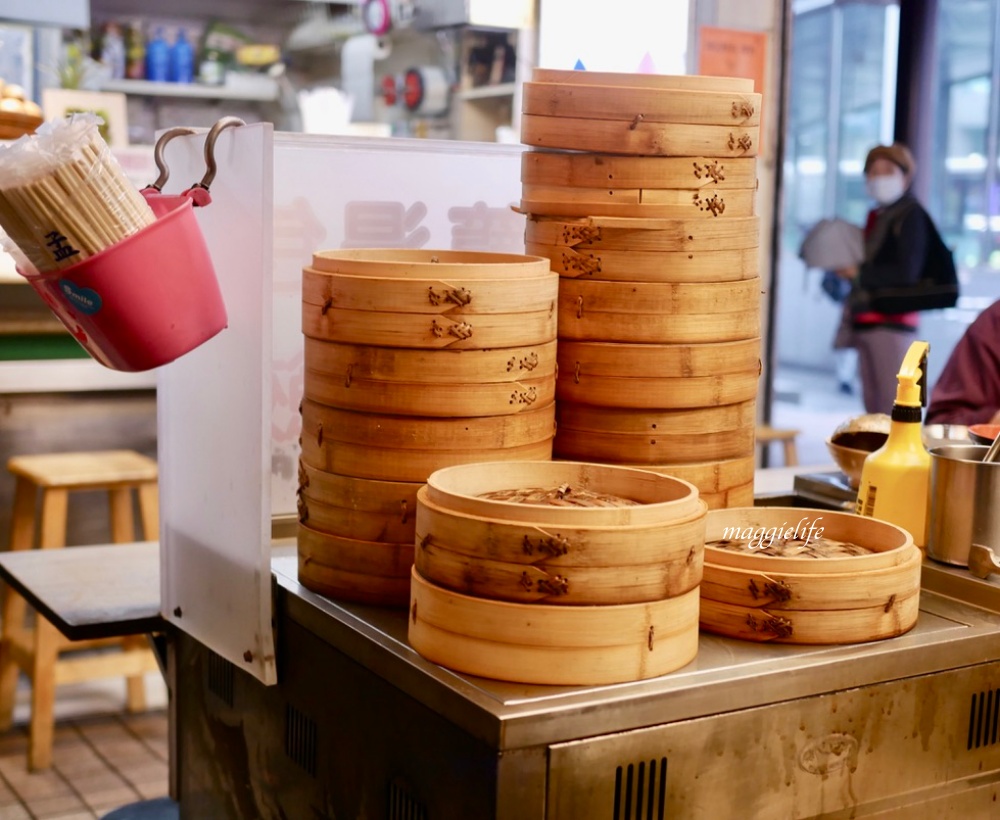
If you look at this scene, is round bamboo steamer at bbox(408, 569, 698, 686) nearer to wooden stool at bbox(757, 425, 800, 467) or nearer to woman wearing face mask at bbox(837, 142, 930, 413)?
wooden stool at bbox(757, 425, 800, 467)

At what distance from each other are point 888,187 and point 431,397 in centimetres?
492

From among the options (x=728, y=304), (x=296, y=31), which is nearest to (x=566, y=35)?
(x=296, y=31)

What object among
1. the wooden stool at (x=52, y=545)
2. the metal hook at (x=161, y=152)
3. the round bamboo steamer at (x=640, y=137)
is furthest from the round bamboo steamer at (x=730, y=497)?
the wooden stool at (x=52, y=545)

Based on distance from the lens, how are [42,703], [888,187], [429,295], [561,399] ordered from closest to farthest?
[429,295], [561,399], [42,703], [888,187]

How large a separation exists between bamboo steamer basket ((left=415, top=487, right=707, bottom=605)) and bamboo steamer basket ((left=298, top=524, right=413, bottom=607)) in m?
0.22

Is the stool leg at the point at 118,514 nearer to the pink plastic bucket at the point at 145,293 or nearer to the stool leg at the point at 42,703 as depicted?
the stool leg at the point at 42,703

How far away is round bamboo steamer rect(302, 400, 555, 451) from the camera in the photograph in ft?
5.21

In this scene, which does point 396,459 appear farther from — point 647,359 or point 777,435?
point 777,435

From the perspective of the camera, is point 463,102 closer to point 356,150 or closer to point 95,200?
point 356,150

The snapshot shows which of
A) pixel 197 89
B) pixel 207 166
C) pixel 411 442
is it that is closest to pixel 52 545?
pixel 207 166

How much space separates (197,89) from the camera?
644 centimetres

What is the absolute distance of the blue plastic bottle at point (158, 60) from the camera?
21.0 ft

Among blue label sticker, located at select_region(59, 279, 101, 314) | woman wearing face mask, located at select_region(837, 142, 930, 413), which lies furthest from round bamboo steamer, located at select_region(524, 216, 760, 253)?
woman wearing face mask, located at select_region(837, 142, 930, 413)

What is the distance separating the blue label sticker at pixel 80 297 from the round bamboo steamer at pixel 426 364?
316 mm
